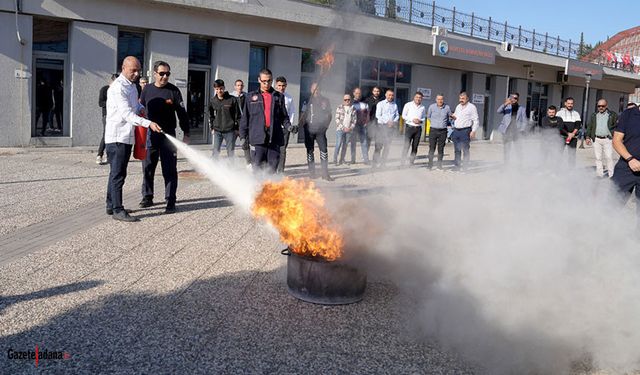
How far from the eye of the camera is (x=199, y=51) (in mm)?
18094

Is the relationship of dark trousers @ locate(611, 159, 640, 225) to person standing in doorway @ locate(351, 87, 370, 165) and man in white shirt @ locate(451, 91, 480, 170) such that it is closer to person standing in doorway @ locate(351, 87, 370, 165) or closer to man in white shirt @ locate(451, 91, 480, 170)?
man in white shirt @ locate(451, 91, 480, 170)

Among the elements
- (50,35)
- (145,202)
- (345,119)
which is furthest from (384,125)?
(50,35)

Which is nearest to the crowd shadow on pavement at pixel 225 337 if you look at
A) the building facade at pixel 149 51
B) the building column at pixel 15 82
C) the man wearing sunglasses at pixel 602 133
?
the building facade at pixel 149 51

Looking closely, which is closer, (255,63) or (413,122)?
(413,122)

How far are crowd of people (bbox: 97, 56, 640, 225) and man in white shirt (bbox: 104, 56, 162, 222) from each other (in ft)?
0.04

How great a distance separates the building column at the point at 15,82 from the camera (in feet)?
47.4

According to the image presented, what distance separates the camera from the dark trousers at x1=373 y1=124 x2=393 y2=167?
14.5 meters

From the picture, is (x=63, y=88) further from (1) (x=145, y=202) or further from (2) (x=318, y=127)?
(1) (x=145, y=202)

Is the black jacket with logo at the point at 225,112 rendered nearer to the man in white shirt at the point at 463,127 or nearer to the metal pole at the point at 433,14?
the man in white shirt at the point at 463,127

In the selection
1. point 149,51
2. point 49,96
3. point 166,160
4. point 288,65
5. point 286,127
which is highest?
point 288,65

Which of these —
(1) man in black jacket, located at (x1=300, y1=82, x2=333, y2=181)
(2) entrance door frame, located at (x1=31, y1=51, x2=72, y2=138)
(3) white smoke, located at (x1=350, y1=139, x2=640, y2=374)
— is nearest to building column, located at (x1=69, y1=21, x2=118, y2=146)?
(2) entrance door frame, located at (x1=31, y1=51, x2=72, y2=138)

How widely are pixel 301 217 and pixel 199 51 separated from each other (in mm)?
14654

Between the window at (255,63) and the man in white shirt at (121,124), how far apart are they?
1190 cm

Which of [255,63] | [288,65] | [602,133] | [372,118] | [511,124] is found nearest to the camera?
[602,133]
